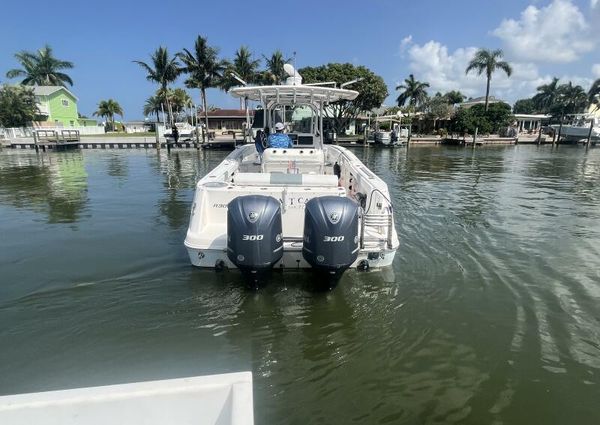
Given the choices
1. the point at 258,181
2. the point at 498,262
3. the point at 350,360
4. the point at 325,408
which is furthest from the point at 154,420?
the point at 498,262

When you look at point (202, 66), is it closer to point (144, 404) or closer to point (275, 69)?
point (275, 69)

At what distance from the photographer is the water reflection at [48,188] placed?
969 cm

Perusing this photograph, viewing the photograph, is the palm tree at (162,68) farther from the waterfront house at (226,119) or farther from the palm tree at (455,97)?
the palm tree at (455,97)

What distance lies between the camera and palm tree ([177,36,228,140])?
→ 33594mm

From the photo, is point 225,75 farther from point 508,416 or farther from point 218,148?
point 508,416

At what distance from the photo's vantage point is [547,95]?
222 ft

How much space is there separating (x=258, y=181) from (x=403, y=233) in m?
3.41

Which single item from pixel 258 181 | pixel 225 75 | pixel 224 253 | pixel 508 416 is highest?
pixel 225 75

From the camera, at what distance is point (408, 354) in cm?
382

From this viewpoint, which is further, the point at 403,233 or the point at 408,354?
the point at 403,233

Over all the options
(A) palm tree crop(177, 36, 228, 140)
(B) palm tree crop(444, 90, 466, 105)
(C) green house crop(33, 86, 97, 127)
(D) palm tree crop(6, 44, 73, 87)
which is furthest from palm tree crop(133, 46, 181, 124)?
(B) palm tree crop(444, 90, 466, 105)

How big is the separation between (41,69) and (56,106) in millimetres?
13949

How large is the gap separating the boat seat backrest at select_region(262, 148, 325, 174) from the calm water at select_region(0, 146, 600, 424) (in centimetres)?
218

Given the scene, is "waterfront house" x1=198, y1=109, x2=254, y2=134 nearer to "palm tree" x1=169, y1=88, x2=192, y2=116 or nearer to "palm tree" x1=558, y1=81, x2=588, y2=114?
"palm tree" x1=169, y1=88, x2=192, y2=116
